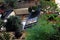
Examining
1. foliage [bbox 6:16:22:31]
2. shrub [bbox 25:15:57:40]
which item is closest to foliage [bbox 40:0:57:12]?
foliage [bbox 6:16:22:31]

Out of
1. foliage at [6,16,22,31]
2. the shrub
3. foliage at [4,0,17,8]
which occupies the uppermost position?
the shrub

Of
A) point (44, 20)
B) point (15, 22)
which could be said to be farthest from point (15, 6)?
point (44, 20)

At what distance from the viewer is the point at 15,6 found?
15.0ft

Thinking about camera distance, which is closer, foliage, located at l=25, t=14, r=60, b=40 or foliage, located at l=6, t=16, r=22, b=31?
foliage, located at l=25, t=14, r=60, b=40

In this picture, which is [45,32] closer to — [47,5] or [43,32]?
[43,32]

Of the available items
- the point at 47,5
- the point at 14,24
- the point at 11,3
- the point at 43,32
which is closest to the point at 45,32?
the point at 43,32

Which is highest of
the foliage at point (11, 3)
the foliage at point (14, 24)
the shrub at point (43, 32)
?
the shrub at point (43, 32)

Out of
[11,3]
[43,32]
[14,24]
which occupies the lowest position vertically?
[14,24]

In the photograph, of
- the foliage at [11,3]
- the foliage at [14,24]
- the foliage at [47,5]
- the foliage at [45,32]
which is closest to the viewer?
the foliage at [45,32]

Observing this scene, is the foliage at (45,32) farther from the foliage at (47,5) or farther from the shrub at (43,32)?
the foliage at (47,5)

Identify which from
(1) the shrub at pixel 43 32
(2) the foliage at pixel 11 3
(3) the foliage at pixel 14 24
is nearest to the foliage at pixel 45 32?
(1) the shrub at pixel 43 32

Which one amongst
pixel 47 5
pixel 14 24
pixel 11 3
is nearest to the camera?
pixel 14 24

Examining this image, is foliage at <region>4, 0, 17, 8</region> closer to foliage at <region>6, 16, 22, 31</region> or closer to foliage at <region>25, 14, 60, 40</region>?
foliage at <region>6, 16, 22, 31</region>

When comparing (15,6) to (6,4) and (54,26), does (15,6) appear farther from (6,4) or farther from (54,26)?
(54,26)
